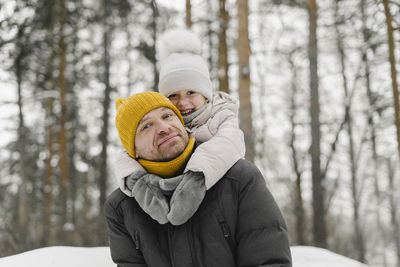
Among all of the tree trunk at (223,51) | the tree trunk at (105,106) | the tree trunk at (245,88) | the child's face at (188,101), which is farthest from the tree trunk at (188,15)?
the child's face at (188,101)

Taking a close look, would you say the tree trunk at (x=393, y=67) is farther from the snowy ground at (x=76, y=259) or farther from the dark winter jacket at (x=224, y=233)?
the dark winter jacket at (x=224, y=233)

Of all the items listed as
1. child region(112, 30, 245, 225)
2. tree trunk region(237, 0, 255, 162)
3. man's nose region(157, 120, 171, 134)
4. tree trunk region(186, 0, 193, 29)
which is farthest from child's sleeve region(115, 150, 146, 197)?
tree trunk region(186, 0, 193, 29)

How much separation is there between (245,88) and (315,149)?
8.42 feet

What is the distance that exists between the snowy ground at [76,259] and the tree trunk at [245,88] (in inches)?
107

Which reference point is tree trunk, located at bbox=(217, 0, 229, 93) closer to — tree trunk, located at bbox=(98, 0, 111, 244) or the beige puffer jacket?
tree trunk, located at bbox=(98, 0, 111, 244)

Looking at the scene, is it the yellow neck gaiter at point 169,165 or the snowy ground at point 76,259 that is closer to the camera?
the yellow neck gaiter at point 169,165

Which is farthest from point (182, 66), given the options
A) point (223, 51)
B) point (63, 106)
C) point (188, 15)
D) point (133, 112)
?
point (63, 106)

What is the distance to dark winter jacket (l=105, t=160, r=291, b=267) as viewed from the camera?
168 centimetres

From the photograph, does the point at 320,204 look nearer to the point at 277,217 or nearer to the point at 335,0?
the point at 335,0

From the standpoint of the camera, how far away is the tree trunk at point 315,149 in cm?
737

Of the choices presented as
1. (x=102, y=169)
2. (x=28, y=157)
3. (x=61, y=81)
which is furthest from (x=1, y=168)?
(x=61, y=81)

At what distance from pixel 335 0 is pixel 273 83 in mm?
6438

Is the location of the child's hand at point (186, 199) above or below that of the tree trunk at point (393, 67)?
below

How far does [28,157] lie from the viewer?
44.1 ft
